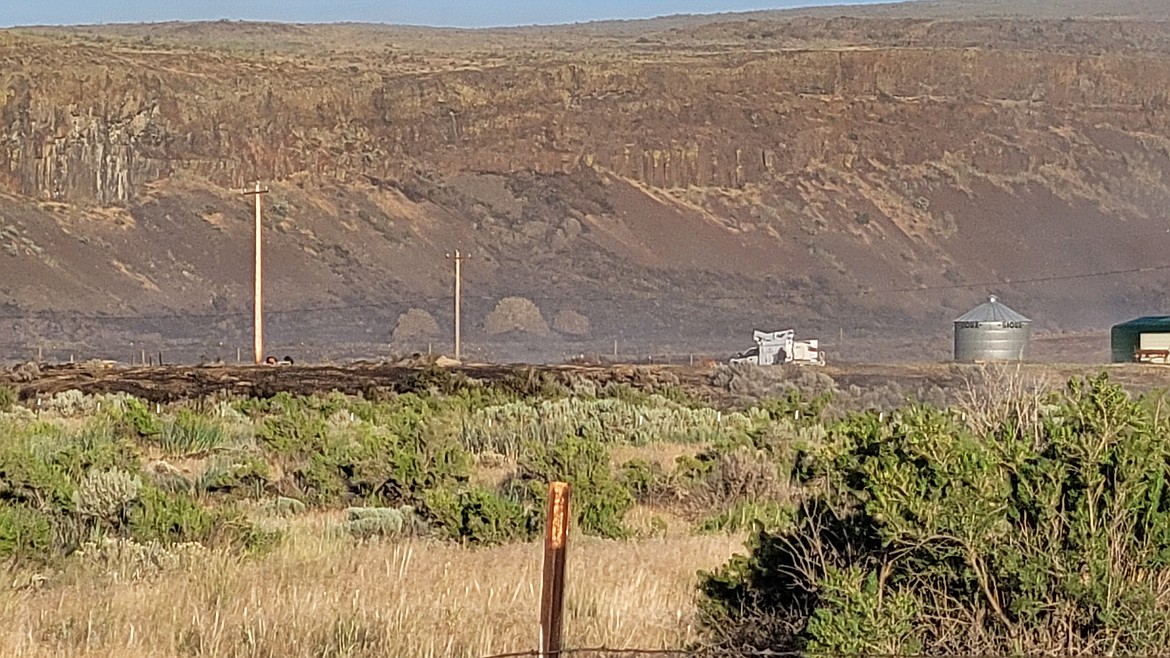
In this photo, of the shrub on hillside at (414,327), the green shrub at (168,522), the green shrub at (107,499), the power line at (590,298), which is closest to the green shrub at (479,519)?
the green shrub at (168,522)

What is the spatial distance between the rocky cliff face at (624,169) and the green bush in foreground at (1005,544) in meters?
66.7

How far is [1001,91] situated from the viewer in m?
101

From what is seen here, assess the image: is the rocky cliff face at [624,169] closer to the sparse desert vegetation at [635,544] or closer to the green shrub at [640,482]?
the green shrub at [640,482]

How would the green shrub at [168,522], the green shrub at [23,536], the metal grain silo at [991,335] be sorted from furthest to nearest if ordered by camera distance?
the metal grain silo at [991,335], the green shrub at [168,522], the green shrub at [23,536]

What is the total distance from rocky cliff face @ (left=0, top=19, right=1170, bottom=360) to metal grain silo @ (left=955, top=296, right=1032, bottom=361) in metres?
20.2

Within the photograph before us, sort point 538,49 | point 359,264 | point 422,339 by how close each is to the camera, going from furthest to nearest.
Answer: point 538,49 → point 359,264 → point 422,339

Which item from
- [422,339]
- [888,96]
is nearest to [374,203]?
[422,339]

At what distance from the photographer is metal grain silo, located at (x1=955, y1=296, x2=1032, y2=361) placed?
56.7 metres

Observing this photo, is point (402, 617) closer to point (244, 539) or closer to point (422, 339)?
point (244, 539)

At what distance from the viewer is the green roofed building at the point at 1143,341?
5400 centimetres

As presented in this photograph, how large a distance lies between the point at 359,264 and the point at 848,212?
24.5 metres

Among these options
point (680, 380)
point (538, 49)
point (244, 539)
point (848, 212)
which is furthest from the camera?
point (538, 49)

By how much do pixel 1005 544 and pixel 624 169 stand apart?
264ft

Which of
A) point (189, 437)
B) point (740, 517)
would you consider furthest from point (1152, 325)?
point (740, 517)
